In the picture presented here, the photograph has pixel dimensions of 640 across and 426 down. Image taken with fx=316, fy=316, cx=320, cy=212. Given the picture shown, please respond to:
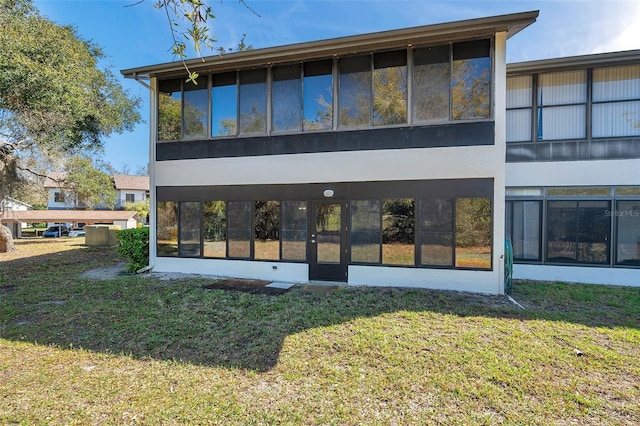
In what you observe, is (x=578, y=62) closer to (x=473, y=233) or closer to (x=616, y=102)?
(x=616, y=102)

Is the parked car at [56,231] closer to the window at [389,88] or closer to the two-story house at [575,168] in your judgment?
the window at [389,88]

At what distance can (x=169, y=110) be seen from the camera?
9.40 metres

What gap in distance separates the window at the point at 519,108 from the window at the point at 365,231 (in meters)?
4.96

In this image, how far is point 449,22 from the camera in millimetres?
6703

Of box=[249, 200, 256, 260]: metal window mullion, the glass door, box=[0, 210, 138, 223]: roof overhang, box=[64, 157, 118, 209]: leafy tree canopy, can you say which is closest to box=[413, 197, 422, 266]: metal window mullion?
the glass door

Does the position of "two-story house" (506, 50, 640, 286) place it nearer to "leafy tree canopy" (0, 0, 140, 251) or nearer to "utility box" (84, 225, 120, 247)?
"leafy tree canopy" (0, 0, 140, 251)

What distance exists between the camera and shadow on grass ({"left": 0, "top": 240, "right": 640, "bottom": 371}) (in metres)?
4.55

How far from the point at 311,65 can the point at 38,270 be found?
35.6 ft

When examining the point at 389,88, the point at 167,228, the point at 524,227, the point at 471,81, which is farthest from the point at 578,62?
the point at 167,228

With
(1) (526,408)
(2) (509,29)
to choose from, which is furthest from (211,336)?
(2) (509,29)

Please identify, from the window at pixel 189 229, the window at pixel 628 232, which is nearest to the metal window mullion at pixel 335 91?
the window at pixel 189 229

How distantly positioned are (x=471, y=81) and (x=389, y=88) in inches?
72.8

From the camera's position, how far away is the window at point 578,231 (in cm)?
837

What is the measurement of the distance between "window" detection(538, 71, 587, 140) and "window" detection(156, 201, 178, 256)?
10.9 meters
